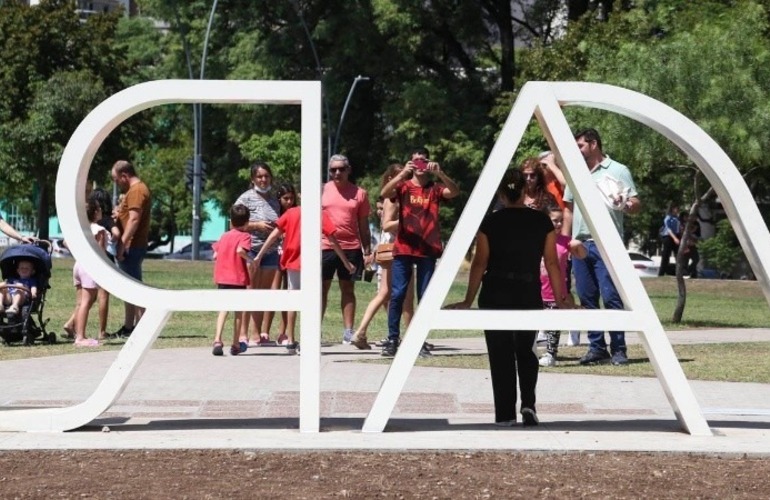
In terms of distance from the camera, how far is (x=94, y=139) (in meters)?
7.91

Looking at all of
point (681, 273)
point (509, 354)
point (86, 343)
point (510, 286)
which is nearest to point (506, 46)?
point (681, 273)

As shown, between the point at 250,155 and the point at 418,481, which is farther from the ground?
the point at 250,155

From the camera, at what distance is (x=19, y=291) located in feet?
45.4

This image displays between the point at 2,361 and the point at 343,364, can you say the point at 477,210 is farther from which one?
the point at 2,361

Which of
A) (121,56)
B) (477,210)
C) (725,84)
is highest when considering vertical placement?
(121,56)

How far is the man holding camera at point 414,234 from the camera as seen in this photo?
12.4m

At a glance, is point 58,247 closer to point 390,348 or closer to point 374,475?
point 390,348

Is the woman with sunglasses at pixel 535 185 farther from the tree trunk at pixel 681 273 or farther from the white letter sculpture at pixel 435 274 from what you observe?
the tree trunk at pixel 681 273

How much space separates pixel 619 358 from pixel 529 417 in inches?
154

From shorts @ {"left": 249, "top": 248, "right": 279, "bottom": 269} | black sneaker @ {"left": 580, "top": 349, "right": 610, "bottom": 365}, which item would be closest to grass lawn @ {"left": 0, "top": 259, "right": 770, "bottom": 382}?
black sneaker @ {"left": 580, "top": 349, "right": 610, "bottom": 365}

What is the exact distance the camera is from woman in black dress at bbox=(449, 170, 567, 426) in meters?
8.45

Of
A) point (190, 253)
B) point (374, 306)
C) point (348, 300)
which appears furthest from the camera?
point (190, 253)

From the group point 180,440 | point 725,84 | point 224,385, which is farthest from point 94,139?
point 725,84

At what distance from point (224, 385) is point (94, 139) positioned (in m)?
3.18
